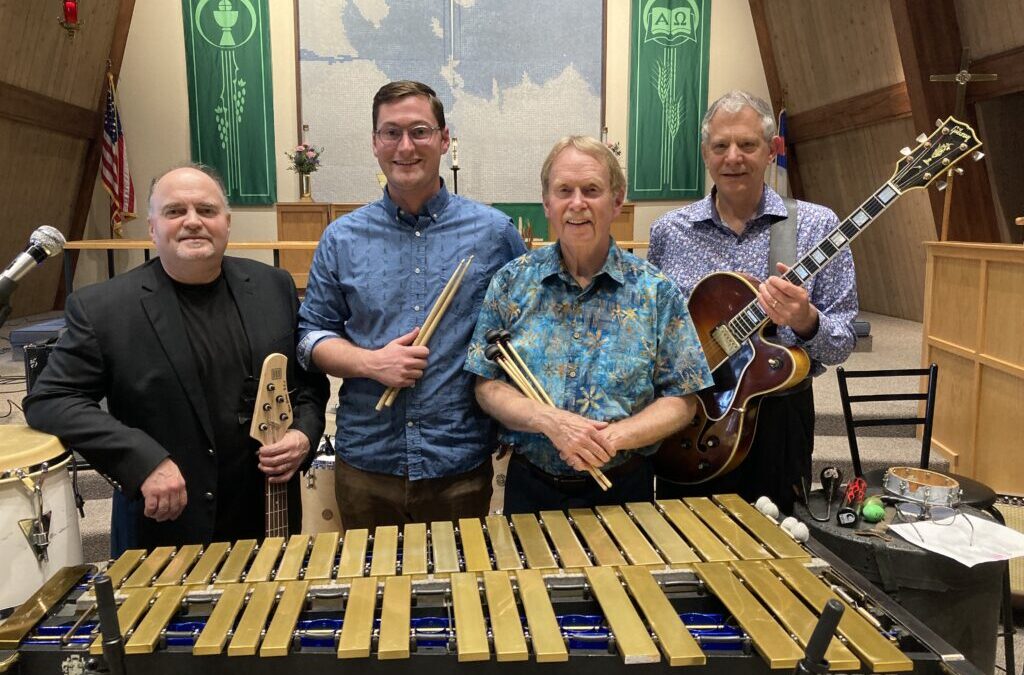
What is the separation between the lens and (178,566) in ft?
5.79

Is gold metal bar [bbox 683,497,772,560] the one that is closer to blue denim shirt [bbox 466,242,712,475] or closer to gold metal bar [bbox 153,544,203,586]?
blue denim shirt [bbox 466,242,712,475]

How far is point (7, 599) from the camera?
1926 mm

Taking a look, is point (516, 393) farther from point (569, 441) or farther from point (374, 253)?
point (374, 253)

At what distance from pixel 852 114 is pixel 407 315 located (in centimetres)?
758

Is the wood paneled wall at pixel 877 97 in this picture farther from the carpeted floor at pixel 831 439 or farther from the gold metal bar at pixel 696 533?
the gold metal bar at pixel 696 533

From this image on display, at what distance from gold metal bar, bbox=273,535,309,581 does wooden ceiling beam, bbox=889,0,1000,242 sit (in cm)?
524

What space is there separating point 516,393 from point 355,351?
0.50 m

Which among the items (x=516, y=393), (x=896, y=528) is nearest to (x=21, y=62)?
(x=516, y=393)

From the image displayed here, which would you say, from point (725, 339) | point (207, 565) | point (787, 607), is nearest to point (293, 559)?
point (207, 565)

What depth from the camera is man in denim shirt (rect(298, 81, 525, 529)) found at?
2271mm

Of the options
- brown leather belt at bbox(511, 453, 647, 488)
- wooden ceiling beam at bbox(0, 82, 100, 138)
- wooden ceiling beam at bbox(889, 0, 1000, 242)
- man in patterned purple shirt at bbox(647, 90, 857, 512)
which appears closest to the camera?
brown leather belt at bbox(511, 453, 647, 488)

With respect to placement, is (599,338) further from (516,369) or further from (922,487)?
(922,487)

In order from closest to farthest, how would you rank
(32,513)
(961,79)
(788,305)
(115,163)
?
(32,513) < (788,305) < (961,79) < (115,163)

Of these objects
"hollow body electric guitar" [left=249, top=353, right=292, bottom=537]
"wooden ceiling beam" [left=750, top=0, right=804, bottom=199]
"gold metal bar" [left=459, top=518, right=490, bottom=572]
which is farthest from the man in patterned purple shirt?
"wooden ceiling beam" [left=750, top=0, right=804, bottom=199]
